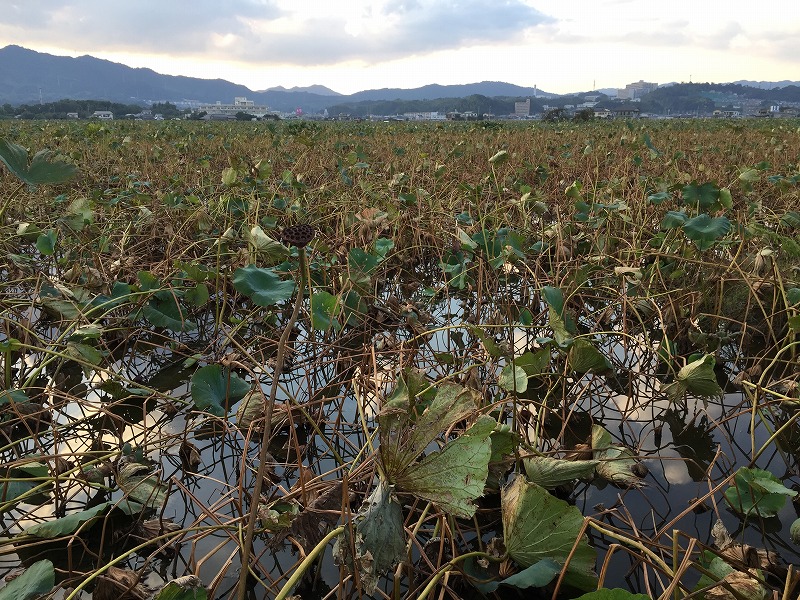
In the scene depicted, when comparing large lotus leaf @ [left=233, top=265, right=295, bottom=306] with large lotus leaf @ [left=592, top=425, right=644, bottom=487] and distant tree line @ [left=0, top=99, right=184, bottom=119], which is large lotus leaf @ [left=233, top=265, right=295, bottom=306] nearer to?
large lotus leaf @ [left=592, top=425, right=644, bottom=487]

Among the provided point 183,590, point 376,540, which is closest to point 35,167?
point 183,590

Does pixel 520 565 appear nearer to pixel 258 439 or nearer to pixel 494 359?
pixel 494 359

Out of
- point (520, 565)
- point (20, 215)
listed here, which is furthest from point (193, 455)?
point (20, 215)

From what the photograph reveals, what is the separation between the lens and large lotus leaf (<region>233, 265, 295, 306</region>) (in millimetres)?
1387

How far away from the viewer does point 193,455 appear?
1.27m

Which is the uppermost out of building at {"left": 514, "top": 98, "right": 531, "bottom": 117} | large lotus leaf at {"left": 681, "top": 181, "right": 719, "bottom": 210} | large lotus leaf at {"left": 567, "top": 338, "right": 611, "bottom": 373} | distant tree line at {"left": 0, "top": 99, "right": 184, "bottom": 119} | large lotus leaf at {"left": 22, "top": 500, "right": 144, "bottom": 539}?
building at {"left": 514, "top": 98, "right": 531, "bottom": 117}

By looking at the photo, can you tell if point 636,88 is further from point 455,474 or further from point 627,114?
point 455,474

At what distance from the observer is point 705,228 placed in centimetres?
187

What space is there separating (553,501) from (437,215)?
247 cm

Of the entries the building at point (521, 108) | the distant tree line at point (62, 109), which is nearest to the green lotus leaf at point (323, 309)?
the distant tree line at point (62, 109)

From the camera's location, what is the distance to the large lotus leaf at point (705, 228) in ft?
6.00

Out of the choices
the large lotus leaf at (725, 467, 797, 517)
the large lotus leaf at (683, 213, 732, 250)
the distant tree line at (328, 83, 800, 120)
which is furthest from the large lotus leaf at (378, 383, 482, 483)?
the distant tree line at (328, 83, 800, 120)

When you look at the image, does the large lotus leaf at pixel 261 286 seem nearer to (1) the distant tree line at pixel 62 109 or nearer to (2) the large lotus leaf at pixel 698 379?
(2) the large lotus leaf at pixel 698 379

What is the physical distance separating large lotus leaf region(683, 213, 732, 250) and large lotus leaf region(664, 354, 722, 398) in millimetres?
734
